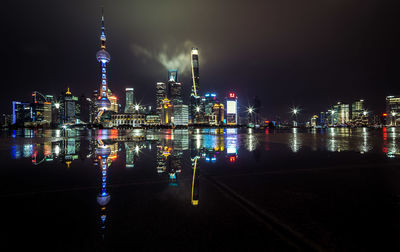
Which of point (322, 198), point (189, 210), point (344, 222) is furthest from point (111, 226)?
point (322, 198)

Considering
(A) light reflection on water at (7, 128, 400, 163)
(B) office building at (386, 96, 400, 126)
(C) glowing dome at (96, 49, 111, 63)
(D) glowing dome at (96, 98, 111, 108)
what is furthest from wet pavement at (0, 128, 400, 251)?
(B) office building at (386, 96, 400, 126)

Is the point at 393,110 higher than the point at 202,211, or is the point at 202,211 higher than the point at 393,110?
the point at 393,110

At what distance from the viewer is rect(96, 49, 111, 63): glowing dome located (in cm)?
13550

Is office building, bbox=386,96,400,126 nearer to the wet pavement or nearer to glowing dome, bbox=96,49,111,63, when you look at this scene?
the wet pavement

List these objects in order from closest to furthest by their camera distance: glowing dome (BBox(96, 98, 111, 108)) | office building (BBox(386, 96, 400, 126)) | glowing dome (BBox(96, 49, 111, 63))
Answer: glowing dome (BBox(96, 49, 111, 63)), glowing dome (BBox(96, 98, 111, 108)), office building (BBox(386, 96, 400, 126))

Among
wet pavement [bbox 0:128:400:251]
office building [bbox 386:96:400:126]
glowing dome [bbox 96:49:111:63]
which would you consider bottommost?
wet pavement [bbox 0:128:400:251]

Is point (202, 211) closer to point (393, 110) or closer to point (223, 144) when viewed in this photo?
point (223, 144)

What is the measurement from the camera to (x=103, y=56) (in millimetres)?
136875

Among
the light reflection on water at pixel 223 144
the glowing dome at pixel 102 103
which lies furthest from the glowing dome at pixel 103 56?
the light reflection on water at pixel 223 144

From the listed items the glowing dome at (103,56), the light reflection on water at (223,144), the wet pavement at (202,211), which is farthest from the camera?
the glowing dome at (103,56)

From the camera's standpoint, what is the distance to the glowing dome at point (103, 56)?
135500 millimetres

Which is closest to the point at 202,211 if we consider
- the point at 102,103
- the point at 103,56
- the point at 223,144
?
the point at 223,144

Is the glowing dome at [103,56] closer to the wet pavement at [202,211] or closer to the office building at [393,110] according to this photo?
the wet pavement at [202,211]

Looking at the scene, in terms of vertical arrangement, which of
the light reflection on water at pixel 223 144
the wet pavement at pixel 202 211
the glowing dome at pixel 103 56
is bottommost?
the wet pavement at pixel 202 211
